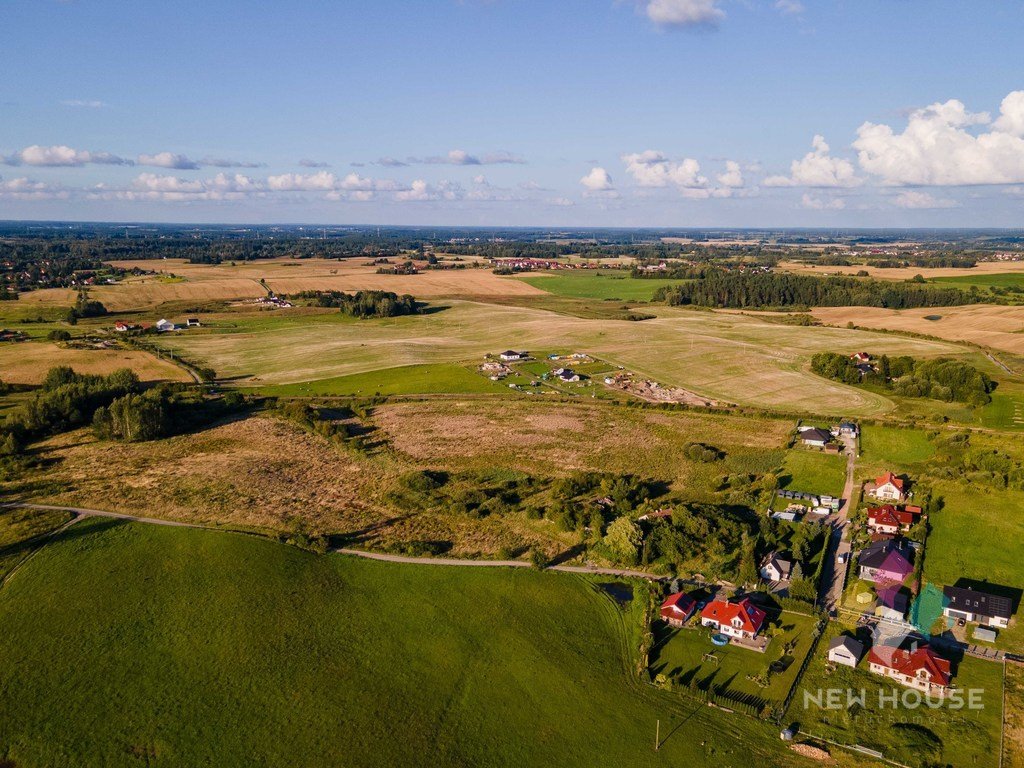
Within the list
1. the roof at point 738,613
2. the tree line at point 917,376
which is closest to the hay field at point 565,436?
the roof at point 738,613

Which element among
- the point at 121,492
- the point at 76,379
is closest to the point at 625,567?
the point at 121,492

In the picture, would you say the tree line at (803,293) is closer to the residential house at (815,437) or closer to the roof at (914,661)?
the residential house at (815,437)

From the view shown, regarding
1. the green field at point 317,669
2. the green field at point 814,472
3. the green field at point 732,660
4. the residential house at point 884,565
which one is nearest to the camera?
the green field at point 317,669

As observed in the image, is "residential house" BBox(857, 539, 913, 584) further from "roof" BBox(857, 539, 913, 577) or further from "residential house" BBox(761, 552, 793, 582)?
"residential house" BBox(761, 552, 793, 582)

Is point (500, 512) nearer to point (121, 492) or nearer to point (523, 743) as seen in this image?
point (523, 743)

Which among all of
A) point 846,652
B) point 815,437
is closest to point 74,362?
point 815,437

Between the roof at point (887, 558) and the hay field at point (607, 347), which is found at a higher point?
the hay field at point (607, 347)
